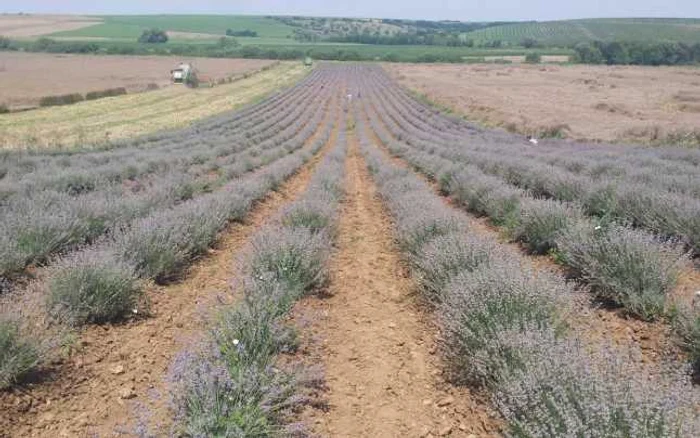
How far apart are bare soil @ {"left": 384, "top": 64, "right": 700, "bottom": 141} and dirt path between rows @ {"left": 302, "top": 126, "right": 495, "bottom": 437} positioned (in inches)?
756

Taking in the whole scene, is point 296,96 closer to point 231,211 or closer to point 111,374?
point 231,211

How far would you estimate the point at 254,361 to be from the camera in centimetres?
320

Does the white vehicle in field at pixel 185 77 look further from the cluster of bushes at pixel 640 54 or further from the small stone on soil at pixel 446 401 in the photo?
the cluster of bushes at pixel 640 54

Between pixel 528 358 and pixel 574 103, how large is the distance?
39.1 meters

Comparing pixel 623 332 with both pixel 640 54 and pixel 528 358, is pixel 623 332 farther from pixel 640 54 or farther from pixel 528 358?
pixel 640 54

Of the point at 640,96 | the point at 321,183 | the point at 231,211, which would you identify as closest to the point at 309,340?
the point at 231,211

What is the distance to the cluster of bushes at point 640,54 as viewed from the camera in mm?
94125

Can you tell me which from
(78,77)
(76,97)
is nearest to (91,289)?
(76,97)

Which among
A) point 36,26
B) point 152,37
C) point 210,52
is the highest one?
Answer: point 36,26

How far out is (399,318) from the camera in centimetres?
480

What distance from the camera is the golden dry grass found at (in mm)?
22047

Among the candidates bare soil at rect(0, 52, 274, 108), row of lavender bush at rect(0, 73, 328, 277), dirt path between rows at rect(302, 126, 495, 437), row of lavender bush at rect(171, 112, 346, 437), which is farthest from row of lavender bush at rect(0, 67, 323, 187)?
bare soil at rect(0, 52, 274, 108)

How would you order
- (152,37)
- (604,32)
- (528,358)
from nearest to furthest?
(528,358)
(152,37)
(604,32)

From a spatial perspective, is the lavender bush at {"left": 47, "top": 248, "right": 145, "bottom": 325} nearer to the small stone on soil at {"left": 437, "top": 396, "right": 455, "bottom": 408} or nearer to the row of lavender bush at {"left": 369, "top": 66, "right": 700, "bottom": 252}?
the small stone on soil at {"left": 437, "top": 396, "right": 455, "bottom": 408}
